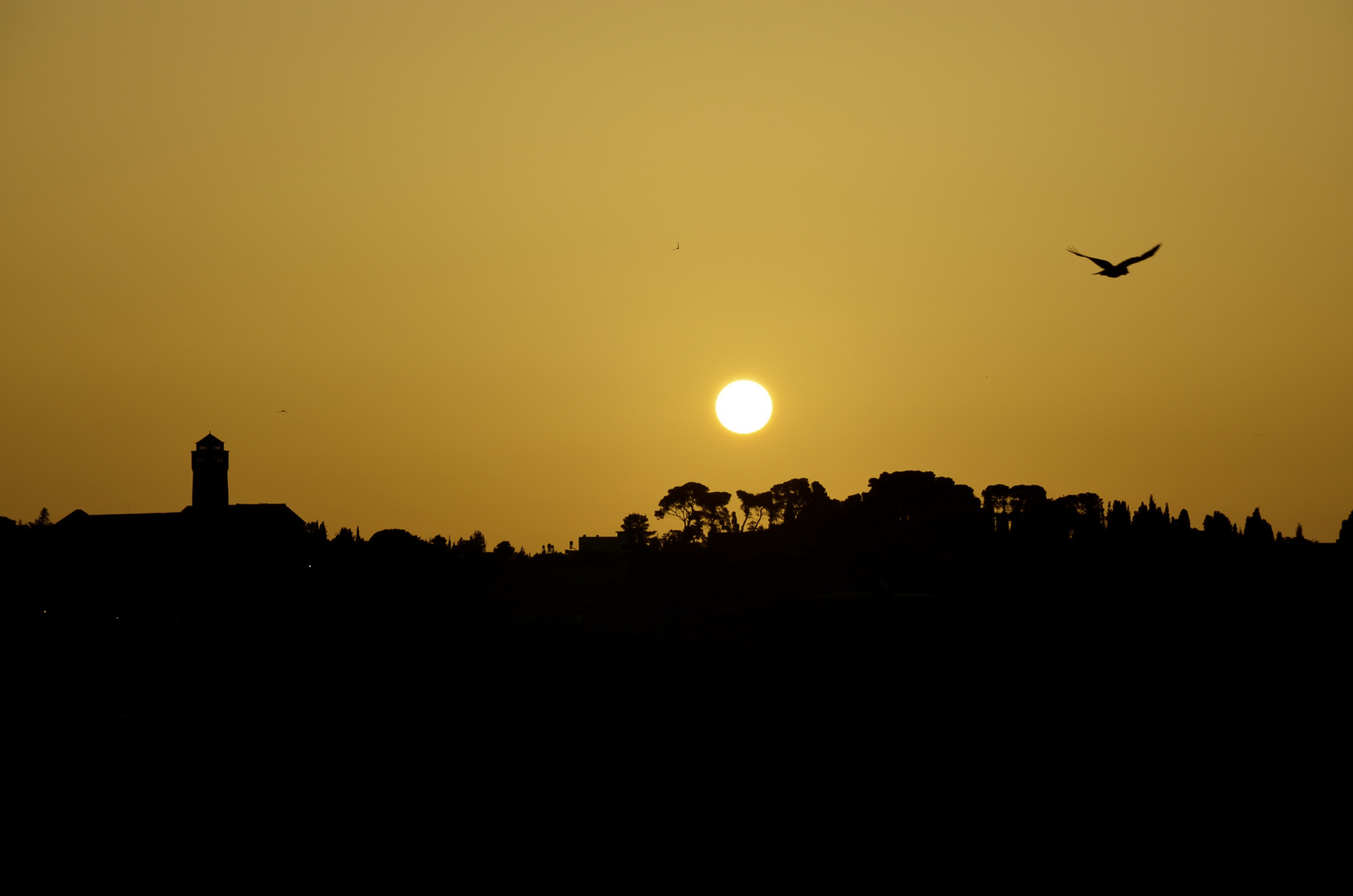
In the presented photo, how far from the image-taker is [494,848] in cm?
5222

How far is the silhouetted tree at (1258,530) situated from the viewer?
160 m

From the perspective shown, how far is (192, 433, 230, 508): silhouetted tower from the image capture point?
151m

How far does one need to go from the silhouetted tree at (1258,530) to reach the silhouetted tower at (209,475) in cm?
12099

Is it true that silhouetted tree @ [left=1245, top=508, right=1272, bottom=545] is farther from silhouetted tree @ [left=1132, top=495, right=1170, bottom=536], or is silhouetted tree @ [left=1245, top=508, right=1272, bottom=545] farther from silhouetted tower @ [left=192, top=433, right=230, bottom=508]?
silhouetted tower @ [left=192, top=433, right=230, bottom=508]

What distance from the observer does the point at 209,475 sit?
151625mm

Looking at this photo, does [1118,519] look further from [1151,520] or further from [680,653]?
[680,653]

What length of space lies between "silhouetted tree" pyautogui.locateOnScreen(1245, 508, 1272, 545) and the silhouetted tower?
12099 centimetres

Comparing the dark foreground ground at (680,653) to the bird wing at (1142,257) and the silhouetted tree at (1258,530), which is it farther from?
the bird wing at (1142,257)

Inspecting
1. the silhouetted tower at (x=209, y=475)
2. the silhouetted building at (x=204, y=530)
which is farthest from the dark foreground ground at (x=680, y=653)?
the silhouetted tower at (x=209, y=475)

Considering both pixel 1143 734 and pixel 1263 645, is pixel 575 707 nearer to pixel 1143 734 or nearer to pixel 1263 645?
pixel 1143 734

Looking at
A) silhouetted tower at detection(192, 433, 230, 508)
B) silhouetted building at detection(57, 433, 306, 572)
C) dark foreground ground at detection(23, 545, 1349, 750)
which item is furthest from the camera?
silhouetted tower at detection(192, 433, 230, 508)

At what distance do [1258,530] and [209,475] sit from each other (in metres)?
125

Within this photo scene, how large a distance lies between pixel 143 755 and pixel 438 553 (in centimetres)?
9282

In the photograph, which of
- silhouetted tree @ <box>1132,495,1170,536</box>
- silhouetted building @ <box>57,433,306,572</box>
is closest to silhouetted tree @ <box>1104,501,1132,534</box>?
silhouetted tree @ <box>1132,495,1170,536</box>
